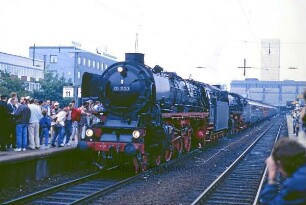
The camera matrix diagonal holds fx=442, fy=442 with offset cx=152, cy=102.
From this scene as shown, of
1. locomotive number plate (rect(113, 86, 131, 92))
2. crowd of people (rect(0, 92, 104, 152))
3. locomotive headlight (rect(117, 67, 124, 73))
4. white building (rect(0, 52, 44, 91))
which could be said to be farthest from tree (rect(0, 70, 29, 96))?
locomotive headlight (rect(117, 67, 124, 73))

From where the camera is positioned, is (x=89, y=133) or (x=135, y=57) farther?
(x=135, y=57)

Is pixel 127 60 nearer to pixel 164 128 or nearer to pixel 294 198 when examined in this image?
pixel 164 128

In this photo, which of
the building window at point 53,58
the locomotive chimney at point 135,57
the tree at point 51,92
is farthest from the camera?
the building window at point 53,58

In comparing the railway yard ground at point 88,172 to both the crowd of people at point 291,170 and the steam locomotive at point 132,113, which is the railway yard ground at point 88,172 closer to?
the steam locomotive at point 132,113

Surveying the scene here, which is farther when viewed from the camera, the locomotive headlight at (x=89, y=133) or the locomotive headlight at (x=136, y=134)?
the locomotive headlight at (x=89, y=133)

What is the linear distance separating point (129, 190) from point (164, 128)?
335cm

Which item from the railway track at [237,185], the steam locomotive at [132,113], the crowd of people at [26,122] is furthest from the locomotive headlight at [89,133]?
the railway track at [237,185]

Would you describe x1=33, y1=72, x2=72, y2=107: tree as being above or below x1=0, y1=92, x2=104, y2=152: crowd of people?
above

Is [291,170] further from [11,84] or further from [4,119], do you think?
[11,84]

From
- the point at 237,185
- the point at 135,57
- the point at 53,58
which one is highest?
the point at 53,58

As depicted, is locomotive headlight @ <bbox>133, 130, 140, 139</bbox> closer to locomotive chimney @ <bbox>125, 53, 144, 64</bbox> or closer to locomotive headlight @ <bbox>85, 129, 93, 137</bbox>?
locomotive headlight @ <bbox>85, 129, 93, 137</bbox>

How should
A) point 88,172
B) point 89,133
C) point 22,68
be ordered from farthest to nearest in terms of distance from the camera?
point 22,68, point 88,172, point 89,133

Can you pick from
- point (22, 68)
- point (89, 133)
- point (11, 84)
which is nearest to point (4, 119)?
point (89, 133)

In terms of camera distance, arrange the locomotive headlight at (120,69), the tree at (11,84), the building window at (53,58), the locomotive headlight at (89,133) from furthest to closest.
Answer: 1. the building window at (53,58)
2. the tree at (11,84)
3. the locomotive headlight at (120,69)
4. the locomotive headlight at (89,133)
